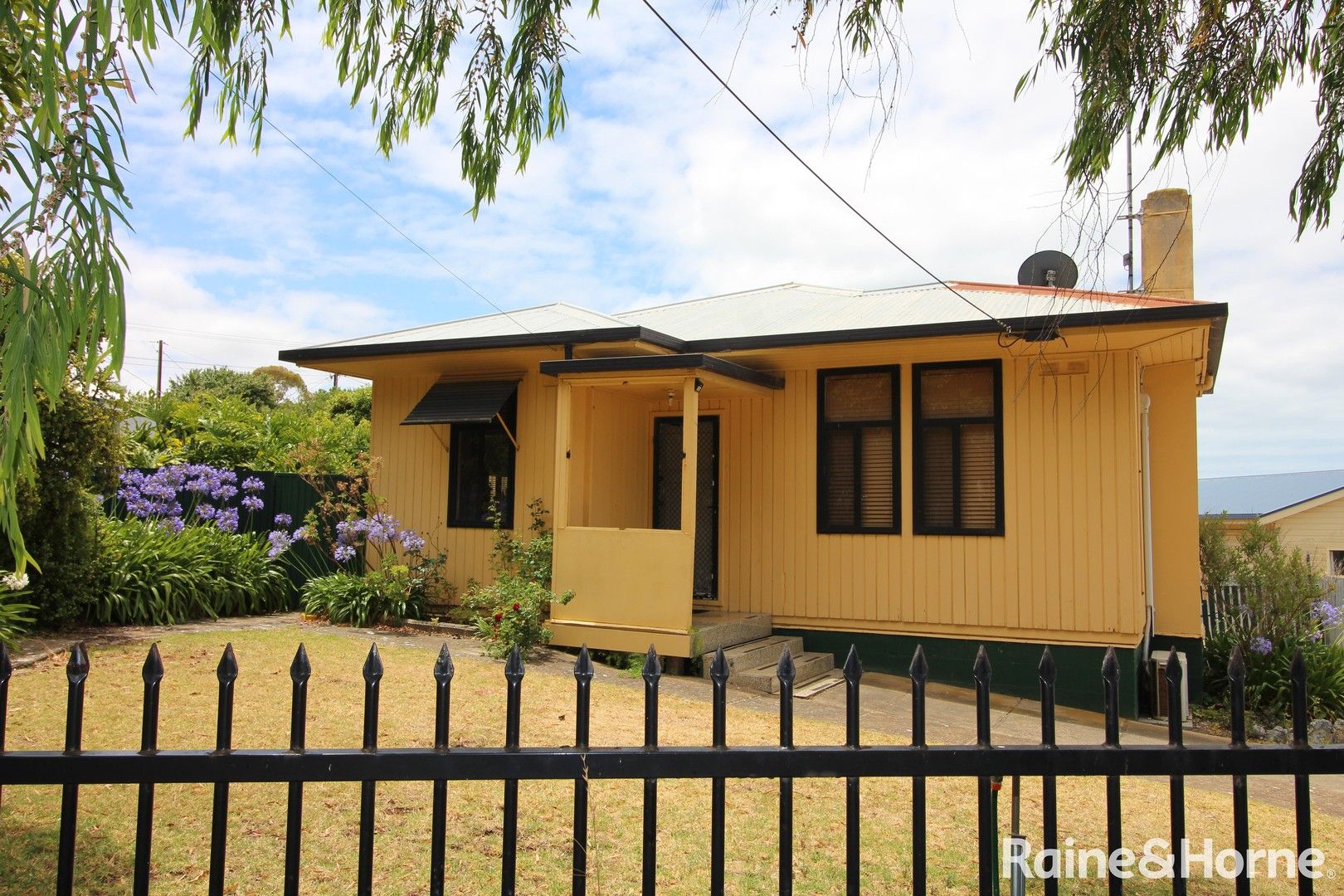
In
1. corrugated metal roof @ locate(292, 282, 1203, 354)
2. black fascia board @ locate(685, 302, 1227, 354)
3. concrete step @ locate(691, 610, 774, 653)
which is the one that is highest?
corrugated metal roof @ locate(292, 282, 1203, 354)

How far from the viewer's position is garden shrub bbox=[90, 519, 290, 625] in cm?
A: 1052

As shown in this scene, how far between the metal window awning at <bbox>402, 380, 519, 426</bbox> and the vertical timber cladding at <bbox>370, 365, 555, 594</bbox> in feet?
0.95

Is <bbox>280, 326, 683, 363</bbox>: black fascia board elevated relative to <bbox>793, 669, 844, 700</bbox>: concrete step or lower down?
elevated

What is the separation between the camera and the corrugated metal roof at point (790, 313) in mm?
9758

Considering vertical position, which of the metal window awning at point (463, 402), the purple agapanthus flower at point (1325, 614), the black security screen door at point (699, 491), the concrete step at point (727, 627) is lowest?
the concrete step at point (727, 627)

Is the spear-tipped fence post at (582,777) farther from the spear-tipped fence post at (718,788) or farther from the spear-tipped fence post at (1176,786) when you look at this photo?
the spear-tipped fence post at (1176,786)

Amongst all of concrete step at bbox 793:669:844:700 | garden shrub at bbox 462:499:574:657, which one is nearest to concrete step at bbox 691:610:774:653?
concrete step at bbox 793:669:844:700

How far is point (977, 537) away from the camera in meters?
10.0

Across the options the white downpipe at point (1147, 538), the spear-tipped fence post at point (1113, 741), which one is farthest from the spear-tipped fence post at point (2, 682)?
the white downpipe at point (1147, 538)

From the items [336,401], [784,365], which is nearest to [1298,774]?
[784,365]

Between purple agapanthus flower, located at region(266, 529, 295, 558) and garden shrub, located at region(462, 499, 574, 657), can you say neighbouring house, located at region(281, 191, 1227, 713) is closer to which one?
garden shrub, located at region(462, 499, 574, 657)

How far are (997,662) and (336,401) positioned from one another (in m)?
21.4

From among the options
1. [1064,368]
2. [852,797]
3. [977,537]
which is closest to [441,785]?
[852,797]

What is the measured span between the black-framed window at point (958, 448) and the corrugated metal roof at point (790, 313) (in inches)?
28.0
